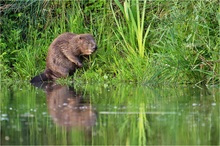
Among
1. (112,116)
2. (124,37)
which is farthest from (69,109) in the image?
(124,37)

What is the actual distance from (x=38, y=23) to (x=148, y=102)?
15.2 ft

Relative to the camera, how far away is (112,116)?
736 centimetres

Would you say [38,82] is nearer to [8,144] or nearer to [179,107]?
[179,107]

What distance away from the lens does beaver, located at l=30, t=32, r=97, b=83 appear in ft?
39.0

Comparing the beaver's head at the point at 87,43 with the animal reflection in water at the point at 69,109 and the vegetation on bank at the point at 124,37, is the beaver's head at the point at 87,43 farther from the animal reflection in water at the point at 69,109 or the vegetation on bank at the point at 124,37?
the animal reflection in water at the point at 69,109

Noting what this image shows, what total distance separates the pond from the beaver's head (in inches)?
60.2

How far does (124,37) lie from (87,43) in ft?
1.95

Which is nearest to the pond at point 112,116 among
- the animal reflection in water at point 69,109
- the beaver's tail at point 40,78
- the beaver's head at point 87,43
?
the animal reflection in water at point 69,109

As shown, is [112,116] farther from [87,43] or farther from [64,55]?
[64,55]

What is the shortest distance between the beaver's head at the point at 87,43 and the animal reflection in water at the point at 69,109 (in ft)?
4.88

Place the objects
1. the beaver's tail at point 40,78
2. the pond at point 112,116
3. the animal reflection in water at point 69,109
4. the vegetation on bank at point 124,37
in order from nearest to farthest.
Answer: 1. the pond at point 112,116
2. the animal reflection in water at point 69,109
3. the vegetation on bank at point 124,37
4. the beaver's tail at point 40,78

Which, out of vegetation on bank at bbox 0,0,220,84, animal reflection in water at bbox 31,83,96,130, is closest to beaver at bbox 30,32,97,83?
vegetation on bank at bbox 0,0,220,84

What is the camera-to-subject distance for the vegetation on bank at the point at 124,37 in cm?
1026

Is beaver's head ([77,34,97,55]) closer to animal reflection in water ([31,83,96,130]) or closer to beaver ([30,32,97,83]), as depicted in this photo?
beaver ([30,32,97,83])
